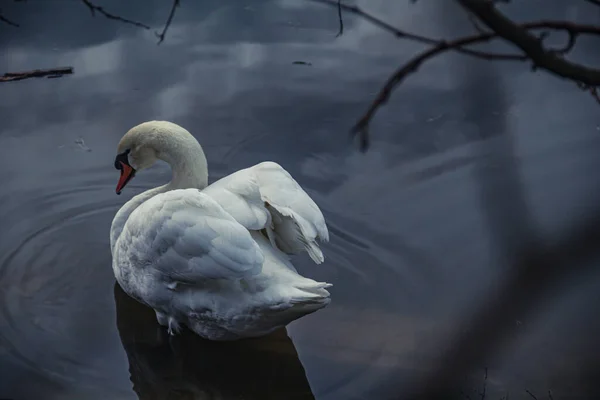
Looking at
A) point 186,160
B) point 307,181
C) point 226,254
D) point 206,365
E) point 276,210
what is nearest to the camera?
point 226,254

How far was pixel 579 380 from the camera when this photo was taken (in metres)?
4.19

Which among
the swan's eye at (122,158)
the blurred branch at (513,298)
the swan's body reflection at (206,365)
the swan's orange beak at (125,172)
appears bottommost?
the swan's body reflection at (206,365)

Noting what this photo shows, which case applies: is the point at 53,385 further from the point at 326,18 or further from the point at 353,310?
the point at 326,18

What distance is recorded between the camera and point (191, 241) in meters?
3.88

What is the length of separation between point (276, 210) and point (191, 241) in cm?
52

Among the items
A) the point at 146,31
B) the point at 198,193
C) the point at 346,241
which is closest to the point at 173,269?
the point at 198,193

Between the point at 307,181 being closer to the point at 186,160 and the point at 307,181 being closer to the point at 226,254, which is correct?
the point at 186,160

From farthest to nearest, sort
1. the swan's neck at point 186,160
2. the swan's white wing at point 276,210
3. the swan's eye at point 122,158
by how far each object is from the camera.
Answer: the swan's eye at point 122,158
the swan's neck at point 186,160
the swan's white wing at point 276,210

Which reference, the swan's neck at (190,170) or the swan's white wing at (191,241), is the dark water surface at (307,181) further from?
the swan's neck at (190,170)

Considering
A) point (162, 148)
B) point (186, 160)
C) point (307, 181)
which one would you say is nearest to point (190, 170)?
point (186, 160)

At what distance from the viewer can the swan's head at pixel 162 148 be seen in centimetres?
459

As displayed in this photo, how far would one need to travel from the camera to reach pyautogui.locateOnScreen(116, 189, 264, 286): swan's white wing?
380cm

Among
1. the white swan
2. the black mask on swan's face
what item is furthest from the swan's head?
the white swan

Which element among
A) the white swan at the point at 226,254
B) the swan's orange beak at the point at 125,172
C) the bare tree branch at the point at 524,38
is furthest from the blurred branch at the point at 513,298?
the bare tree branch at the point at 524,38
